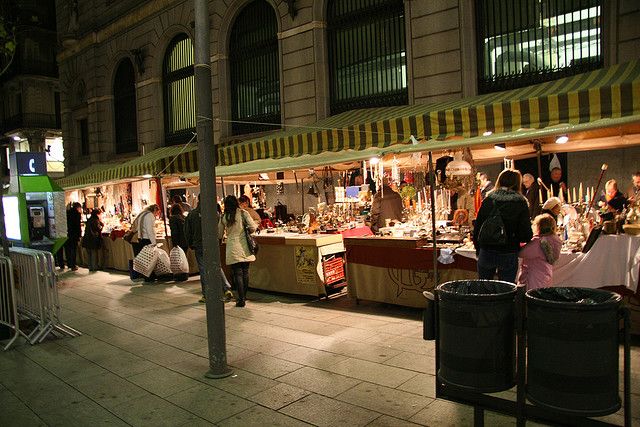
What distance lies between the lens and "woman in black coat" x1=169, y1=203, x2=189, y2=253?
11.7 m

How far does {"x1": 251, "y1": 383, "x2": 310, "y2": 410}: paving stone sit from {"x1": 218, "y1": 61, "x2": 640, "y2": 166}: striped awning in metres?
3.66

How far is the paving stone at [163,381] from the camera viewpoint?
5.25m

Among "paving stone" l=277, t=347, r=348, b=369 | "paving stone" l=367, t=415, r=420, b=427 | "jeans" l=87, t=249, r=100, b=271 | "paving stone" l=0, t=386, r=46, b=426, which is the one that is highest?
"jeans" l=87, t=249, r=100, b=271

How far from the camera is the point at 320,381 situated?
5.24 m

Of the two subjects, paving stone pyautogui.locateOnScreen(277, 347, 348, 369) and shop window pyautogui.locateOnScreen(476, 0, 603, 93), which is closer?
paving stone pyautogui.locateOnScreen(277, 347, 348, 369)

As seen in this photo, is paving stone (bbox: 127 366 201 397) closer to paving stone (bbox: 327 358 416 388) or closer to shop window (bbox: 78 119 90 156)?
paving stone (bbox: 327 358 416 388)

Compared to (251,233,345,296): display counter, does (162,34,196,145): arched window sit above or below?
above

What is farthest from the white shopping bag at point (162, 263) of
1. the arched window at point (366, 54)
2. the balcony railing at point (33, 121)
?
the balcony railing at point (33, 121)

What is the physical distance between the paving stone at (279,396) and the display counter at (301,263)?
160 inches

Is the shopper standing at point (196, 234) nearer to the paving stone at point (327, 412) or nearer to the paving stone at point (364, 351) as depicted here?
the paving stone at point (364, 351)

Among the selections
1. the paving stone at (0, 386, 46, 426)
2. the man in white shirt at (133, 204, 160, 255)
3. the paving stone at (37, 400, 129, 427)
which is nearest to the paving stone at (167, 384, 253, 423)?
the paving stone at (37, 400, 129, 427)

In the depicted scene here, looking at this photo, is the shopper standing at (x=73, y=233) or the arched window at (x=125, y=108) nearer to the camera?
the shopper standing at (x=73, y=233)

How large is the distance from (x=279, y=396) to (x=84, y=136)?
24.2 metres

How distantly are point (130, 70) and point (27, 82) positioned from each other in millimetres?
24677
